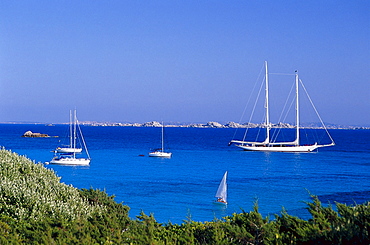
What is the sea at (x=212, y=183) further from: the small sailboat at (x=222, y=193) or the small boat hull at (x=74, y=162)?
the small boat hull at (x=74, y=162)

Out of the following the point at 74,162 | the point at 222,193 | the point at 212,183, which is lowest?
the point at 212,183

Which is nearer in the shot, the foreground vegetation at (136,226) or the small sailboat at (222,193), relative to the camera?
the foreground vegetation at (136,226)

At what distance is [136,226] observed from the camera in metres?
10.1

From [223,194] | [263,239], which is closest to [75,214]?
[263,239]

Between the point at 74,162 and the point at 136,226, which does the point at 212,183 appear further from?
the point at 136,226

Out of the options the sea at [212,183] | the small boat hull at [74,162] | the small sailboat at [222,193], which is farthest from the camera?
the small boat hull at [74,162]

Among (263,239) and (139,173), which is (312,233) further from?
(139,173)

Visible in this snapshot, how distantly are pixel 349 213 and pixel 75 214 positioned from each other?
277 inches

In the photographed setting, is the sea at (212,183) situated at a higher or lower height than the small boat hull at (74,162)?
lower

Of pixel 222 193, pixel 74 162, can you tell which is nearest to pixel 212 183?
pixel 222 193

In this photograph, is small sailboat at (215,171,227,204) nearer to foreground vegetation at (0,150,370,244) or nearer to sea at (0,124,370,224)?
sea at (0,124,370,224)

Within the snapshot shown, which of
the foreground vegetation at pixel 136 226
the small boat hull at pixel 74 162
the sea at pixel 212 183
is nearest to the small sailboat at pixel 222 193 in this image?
the sea at pixel 212 183

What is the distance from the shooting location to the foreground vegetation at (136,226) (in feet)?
26.5

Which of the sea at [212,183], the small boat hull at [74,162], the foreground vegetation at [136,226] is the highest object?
the foreground vegetation at [136,226]
